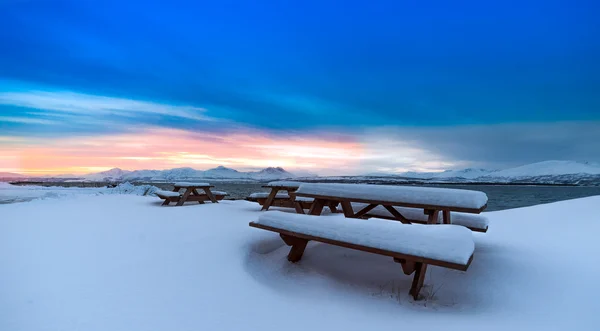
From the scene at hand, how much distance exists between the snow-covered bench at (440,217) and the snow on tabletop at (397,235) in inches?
66.3

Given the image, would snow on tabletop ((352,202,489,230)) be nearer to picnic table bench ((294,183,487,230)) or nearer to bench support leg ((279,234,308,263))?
picnic table bench ((294,183,487,230))

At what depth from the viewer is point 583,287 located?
12.3 ft

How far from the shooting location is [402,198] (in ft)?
14.7

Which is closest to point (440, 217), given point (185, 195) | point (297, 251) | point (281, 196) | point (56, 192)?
point (297, 251)

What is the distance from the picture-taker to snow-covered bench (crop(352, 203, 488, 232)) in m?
5.11

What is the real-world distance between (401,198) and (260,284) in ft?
6.94

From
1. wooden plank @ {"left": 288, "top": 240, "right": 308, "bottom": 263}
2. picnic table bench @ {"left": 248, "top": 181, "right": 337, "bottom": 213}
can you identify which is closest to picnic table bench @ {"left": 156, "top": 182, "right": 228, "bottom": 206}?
picnic table bench @ {"left": 248, "top": 181, "right": 337, "bottom": 213}

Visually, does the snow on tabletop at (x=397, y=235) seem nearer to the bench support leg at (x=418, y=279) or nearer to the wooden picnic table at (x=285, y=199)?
the bench support leg at (x=418, y=279)

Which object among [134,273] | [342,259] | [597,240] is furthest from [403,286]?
[597,240]

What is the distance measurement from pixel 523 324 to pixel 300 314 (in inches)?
76.7

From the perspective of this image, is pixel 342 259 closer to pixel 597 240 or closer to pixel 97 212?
pixel 597 240

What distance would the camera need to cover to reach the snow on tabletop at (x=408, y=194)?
413 cm

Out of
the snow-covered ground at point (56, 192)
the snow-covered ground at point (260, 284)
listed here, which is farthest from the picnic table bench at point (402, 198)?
the snow-covered ground at point (56, 192)

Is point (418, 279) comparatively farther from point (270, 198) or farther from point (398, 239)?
point (270, 198)
